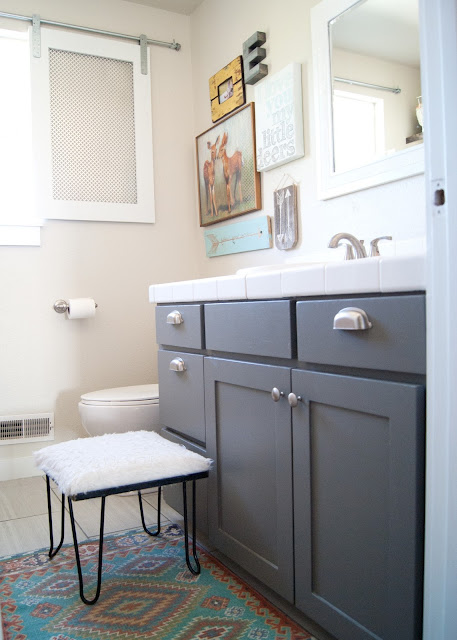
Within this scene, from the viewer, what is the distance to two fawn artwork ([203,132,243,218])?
103 inches

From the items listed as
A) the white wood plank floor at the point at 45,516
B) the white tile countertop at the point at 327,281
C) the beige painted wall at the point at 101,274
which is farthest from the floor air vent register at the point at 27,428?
the white tile countertop at the point at 327,281

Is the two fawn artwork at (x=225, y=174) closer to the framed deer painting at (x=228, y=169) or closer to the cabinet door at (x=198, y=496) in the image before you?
the framed deer painting at (x=228, y=169)

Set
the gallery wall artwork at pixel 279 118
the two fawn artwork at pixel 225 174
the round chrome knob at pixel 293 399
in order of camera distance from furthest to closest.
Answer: the two fawn artwork at pixel 225 174 → the gallery wall artwork at pixel 279 118 → the round chrome knob at pixel 293 399

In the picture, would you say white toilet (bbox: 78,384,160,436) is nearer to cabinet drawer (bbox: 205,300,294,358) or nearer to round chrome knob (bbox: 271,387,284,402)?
cabinet drawer (bbox: 205,300,294,358)

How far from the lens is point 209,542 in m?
1.84

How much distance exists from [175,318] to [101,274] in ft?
3.76

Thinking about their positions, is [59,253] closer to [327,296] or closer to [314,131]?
[314,131]

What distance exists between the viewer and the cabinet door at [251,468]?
137 cm

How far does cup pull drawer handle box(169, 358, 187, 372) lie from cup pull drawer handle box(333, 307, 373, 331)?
81cm

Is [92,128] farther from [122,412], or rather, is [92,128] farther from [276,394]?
[276,394]

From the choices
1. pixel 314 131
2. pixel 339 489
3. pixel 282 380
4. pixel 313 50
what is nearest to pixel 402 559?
pixel 339 489

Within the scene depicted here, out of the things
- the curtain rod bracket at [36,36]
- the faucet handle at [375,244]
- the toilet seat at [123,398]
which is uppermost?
the curtain rod bracket at [36,36]

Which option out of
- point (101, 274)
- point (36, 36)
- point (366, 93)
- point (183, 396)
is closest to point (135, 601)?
point (183, 396)

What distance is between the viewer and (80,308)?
9.06ft
